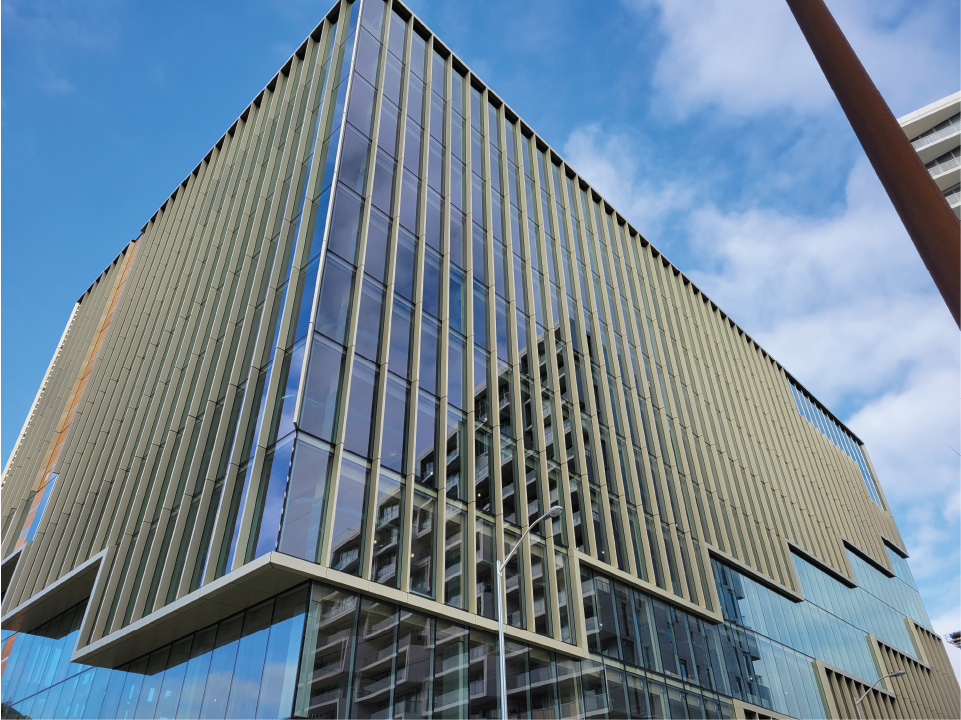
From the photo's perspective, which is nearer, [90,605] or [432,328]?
[90,605]

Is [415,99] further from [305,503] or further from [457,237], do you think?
[305,503]

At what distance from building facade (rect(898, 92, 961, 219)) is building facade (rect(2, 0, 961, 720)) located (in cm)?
3459

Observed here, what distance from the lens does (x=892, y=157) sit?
17.5 ft

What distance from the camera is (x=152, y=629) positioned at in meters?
22.0

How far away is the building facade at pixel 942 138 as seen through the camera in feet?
209

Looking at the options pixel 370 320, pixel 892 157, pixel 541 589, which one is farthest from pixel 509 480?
pixel 892 157

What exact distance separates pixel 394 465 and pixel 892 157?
61.5ft

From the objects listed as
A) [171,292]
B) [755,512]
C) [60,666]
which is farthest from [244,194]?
[755,512]

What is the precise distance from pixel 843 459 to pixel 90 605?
206ft

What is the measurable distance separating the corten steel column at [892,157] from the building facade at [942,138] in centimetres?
6878

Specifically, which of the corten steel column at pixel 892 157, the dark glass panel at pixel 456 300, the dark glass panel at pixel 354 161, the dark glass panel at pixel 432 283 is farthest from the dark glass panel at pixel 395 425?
the corten steel column at pixel 892 157

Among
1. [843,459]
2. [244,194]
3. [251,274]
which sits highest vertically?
[843,459]

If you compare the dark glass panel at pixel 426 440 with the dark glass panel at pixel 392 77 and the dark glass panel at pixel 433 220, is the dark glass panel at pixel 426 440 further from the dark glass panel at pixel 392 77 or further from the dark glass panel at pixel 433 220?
the dark glass panel at pixel 392 77

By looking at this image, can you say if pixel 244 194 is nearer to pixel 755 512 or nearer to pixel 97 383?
pixel 97 383
